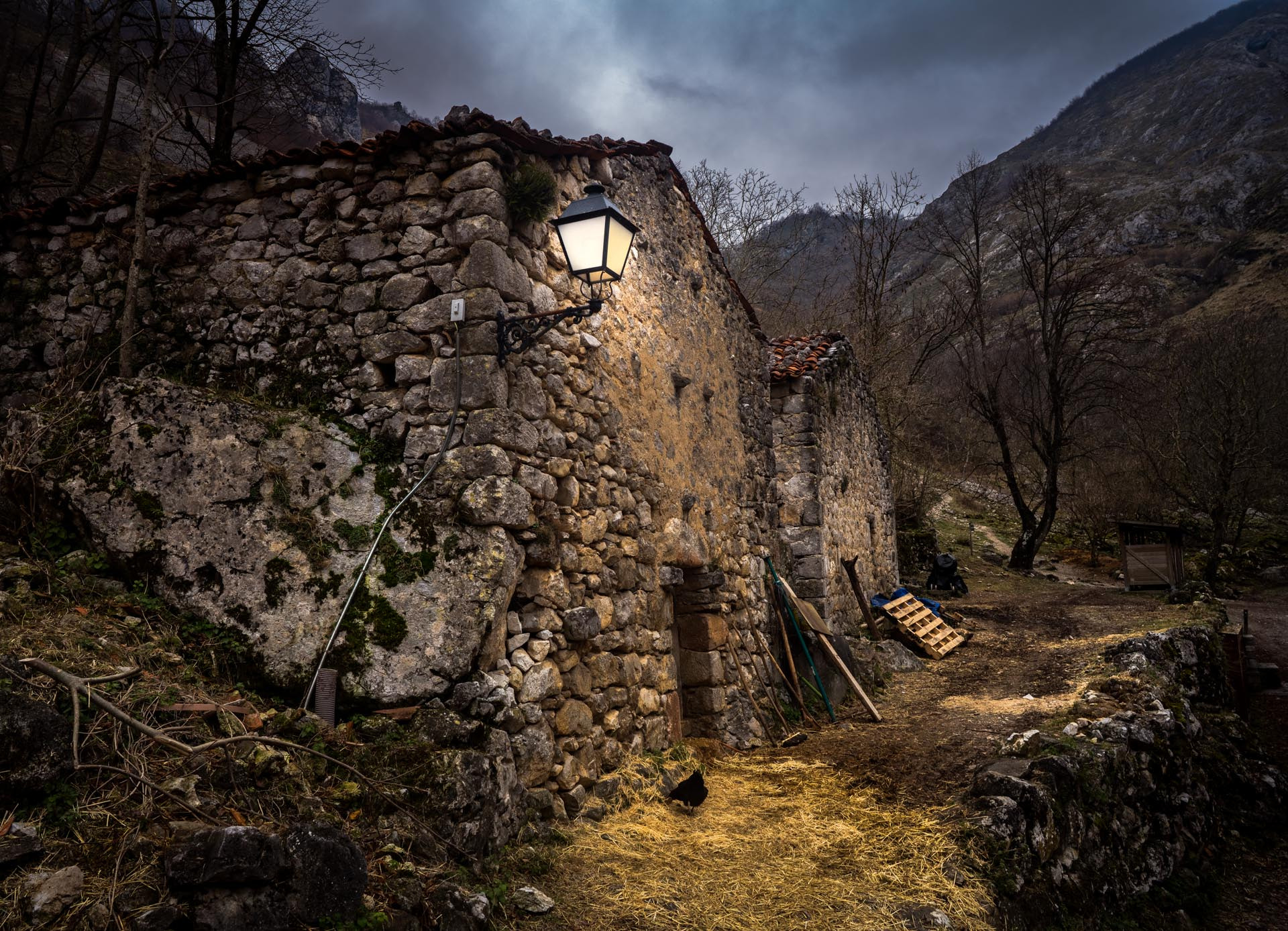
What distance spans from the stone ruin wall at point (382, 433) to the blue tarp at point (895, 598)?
6.77 meters

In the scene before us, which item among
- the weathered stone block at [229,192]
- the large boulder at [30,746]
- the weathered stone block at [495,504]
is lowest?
the large boulder at [30,746]

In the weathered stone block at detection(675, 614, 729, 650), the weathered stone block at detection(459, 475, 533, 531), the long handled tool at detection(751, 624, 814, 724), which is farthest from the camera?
the long handled tool at detection(751, 624, 814, 724)

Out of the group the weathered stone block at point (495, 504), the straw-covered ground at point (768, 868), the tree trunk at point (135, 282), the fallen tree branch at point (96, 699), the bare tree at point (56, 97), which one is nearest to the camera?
the fallen tree branch at point (96, 699)

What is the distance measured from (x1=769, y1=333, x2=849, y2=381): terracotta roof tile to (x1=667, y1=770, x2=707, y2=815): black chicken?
18.3 feet

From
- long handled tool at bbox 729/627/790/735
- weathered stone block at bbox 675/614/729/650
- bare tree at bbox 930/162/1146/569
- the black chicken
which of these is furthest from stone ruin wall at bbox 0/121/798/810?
bare tree at bbox 930/162/1146/569

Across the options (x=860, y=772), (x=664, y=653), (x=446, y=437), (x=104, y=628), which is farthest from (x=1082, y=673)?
(x=104, y=628)

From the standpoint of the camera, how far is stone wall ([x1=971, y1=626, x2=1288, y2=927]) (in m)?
4.33

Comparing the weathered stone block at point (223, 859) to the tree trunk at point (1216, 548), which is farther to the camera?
the tree trunk at point (1216, 548)

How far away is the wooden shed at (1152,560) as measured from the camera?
53.4 ft

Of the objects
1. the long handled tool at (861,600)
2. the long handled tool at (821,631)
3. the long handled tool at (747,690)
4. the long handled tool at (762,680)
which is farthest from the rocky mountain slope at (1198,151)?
the long handled tool at (747,690)

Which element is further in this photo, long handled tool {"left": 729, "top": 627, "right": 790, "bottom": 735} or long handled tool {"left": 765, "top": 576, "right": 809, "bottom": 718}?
long handled tool {"left": 765, "top": 576, "right": 809, "bottom": 718}

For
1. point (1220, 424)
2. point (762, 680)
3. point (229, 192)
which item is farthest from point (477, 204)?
point (1220, 424)

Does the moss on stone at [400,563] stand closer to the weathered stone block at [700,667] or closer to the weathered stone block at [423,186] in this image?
the weathered stone block at [423,186]

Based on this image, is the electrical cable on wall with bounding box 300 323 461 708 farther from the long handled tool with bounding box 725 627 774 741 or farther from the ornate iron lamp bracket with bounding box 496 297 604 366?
the long handled tool with bounding box 725 627 774 741
